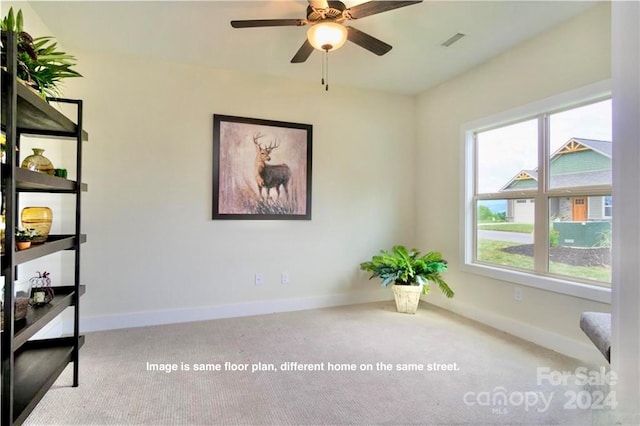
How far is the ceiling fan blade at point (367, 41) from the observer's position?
2.28m

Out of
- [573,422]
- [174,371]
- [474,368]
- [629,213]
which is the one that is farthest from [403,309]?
[629,213]

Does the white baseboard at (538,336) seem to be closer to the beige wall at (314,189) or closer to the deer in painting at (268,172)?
the beige wall at (314,189)

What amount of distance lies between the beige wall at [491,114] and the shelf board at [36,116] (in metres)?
3.52

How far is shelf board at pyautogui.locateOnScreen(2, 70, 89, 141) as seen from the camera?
1.36 metres

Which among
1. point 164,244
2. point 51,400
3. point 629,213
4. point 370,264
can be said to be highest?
point 629,213

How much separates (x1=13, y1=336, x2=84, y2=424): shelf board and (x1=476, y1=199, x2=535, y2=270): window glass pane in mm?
3625

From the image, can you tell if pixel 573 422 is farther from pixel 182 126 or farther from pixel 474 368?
pixel 182 126

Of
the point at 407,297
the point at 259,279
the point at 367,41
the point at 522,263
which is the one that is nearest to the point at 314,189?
the point at 259,279

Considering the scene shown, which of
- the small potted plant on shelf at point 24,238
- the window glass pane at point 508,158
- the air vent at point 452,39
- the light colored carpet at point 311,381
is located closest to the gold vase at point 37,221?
the small potted plant on shelf at point 24,238

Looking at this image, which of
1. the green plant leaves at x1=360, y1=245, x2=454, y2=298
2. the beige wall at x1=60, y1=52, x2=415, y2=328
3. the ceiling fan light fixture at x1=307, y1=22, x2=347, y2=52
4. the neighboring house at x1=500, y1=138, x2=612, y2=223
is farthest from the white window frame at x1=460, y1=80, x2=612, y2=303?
the ceiling fan light fixture at x1=307, y1=22, x2=347, y2=52

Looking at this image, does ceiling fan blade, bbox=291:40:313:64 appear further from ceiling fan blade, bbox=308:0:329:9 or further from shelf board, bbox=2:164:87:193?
shelf board, bbox=2:164:87:193

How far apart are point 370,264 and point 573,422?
7.63 feet

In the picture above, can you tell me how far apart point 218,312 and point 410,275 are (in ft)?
6.92

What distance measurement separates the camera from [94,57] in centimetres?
311
